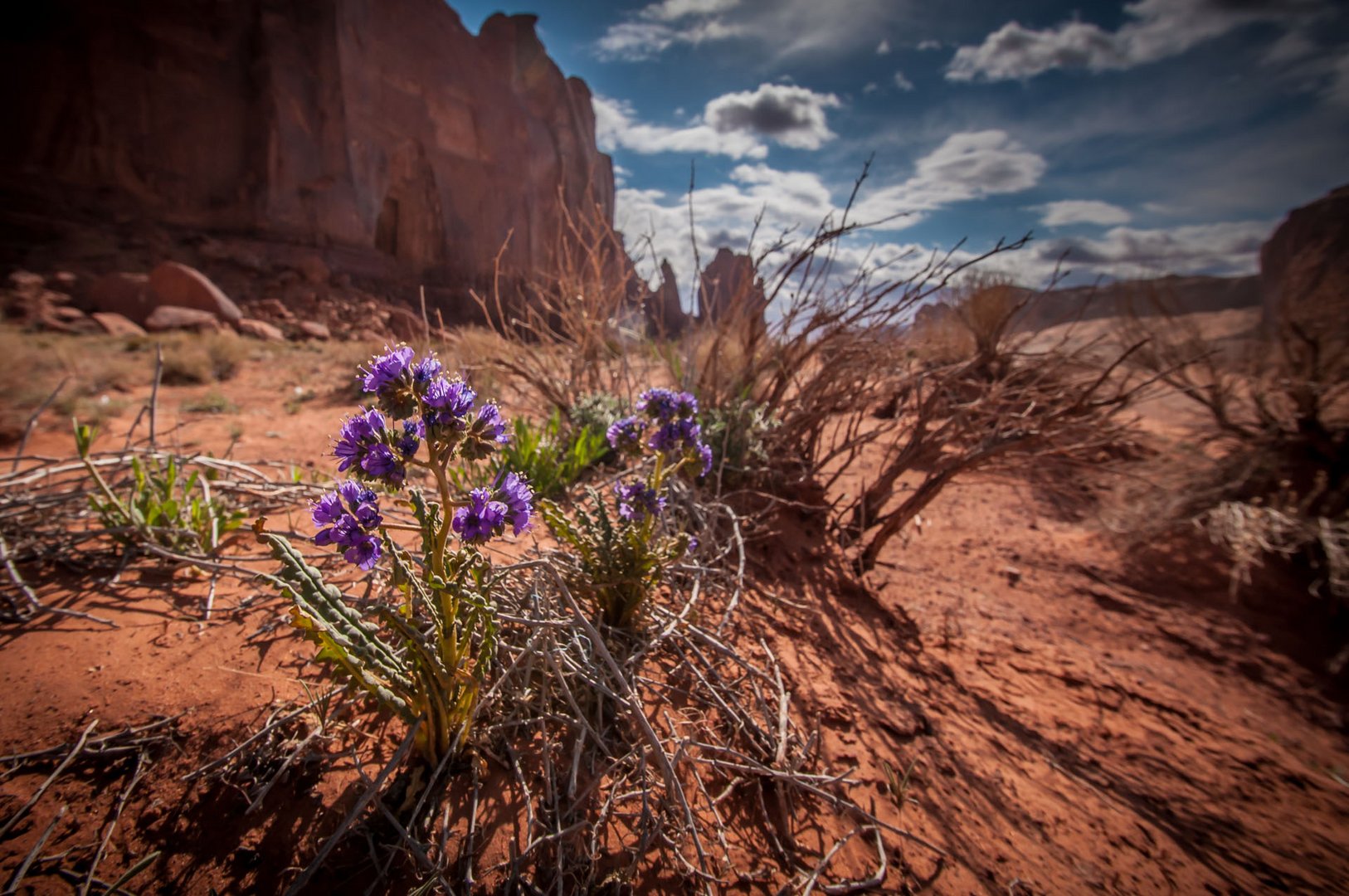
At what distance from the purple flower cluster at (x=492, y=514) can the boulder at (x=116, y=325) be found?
525 inches

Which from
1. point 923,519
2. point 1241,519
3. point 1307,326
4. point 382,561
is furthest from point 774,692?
point 1307,326

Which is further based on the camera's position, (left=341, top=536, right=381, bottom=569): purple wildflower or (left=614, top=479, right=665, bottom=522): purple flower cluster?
(left=614, top=479, right=665, bottom=522): purple flower cluster

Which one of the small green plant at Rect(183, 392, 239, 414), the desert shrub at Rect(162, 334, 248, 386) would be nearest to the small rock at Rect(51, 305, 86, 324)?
the desert shrub at Rect(162, 334, 248, 386)

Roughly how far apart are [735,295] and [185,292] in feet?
50.0

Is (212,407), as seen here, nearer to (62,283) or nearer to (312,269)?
(62,283)

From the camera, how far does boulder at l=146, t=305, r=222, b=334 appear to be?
10.8 meters

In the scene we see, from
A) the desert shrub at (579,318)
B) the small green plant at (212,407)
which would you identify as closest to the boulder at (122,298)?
the small green plant at (212,407)

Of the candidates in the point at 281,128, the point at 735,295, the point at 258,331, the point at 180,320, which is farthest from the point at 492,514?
the point at 281,128

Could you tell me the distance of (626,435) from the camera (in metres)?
2.02

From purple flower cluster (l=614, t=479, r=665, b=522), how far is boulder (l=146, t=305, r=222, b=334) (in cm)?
1280

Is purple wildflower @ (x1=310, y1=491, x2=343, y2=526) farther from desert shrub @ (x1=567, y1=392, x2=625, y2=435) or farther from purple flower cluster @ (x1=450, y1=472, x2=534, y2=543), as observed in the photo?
desert shrub @ (x1=567, y1=392, x2=625, y2=435)

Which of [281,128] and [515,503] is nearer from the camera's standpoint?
[515,503]

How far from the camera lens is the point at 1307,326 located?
4.51 metres

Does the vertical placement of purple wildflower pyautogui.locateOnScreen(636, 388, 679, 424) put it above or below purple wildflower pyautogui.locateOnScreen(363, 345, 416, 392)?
below
